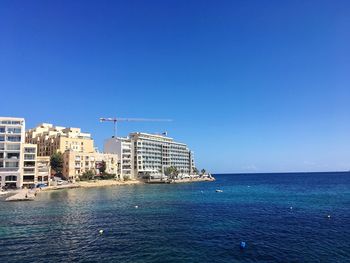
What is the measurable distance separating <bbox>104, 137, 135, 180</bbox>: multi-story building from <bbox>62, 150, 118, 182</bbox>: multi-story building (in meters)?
8.15

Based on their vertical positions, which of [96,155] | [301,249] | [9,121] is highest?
[9,121]

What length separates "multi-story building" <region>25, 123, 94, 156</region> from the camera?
165 meters

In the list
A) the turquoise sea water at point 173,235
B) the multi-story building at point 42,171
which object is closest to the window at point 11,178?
the multi-story building at point 42,171

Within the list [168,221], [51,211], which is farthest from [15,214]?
[168,221]

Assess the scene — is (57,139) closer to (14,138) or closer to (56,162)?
(56,162)

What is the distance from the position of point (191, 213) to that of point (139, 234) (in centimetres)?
2042

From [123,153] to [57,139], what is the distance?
4065 centimetres

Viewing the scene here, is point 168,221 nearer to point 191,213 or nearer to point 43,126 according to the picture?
point 191,213

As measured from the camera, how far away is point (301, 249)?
115 ft

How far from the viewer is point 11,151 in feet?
407

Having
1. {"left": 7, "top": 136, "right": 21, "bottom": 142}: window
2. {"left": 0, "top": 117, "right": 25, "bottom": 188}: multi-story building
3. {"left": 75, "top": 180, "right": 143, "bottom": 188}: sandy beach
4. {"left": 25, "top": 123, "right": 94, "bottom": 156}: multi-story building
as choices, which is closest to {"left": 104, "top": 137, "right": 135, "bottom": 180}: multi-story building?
{"left": 75, "top": 180, "right": 143, "bottom": 188}: sandy beach

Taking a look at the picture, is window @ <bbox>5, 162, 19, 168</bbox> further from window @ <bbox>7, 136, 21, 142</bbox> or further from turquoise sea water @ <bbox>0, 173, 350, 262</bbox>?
turquoise sea water @ <bbox>0, 173, 350, 262</bbox>

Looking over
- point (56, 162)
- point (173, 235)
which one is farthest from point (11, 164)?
point (173, 235)

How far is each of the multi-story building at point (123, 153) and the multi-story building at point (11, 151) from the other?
66671 mm
